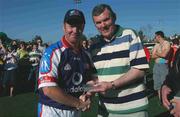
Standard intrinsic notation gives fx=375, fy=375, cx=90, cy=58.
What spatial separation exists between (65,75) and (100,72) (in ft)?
1.54

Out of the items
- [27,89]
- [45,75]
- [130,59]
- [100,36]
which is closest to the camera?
[45,75]

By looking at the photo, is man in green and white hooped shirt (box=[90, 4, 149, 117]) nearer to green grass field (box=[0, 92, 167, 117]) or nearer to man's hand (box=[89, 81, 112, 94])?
Result: man's hand (box=[89, 81, 112, 94])

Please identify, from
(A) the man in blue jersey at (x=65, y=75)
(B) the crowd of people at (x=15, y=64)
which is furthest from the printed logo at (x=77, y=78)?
(B) the crowd of people at (x=15, y=64)

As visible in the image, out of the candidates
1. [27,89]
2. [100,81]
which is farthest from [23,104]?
[100,81]

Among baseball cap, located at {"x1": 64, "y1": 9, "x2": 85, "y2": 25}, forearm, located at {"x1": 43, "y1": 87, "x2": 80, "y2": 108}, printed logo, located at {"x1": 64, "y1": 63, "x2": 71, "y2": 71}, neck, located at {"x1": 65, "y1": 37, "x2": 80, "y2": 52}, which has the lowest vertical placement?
forearm, located at {"x1": 43, "y1": 87, "x2": 80, "y2": 108}

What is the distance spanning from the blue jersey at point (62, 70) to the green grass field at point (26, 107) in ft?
17.1

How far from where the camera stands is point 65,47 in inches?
141

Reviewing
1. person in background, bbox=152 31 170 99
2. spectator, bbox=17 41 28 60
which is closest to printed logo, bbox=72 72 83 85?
person in background, bbox=152 31 170 99

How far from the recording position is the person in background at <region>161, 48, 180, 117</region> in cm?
315

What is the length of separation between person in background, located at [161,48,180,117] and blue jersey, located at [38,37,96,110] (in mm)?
807

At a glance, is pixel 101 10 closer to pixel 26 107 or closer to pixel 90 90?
pixel 90 90

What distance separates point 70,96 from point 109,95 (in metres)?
0.48

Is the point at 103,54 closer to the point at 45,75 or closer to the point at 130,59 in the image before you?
the point at 130,59

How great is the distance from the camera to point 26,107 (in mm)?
10422
